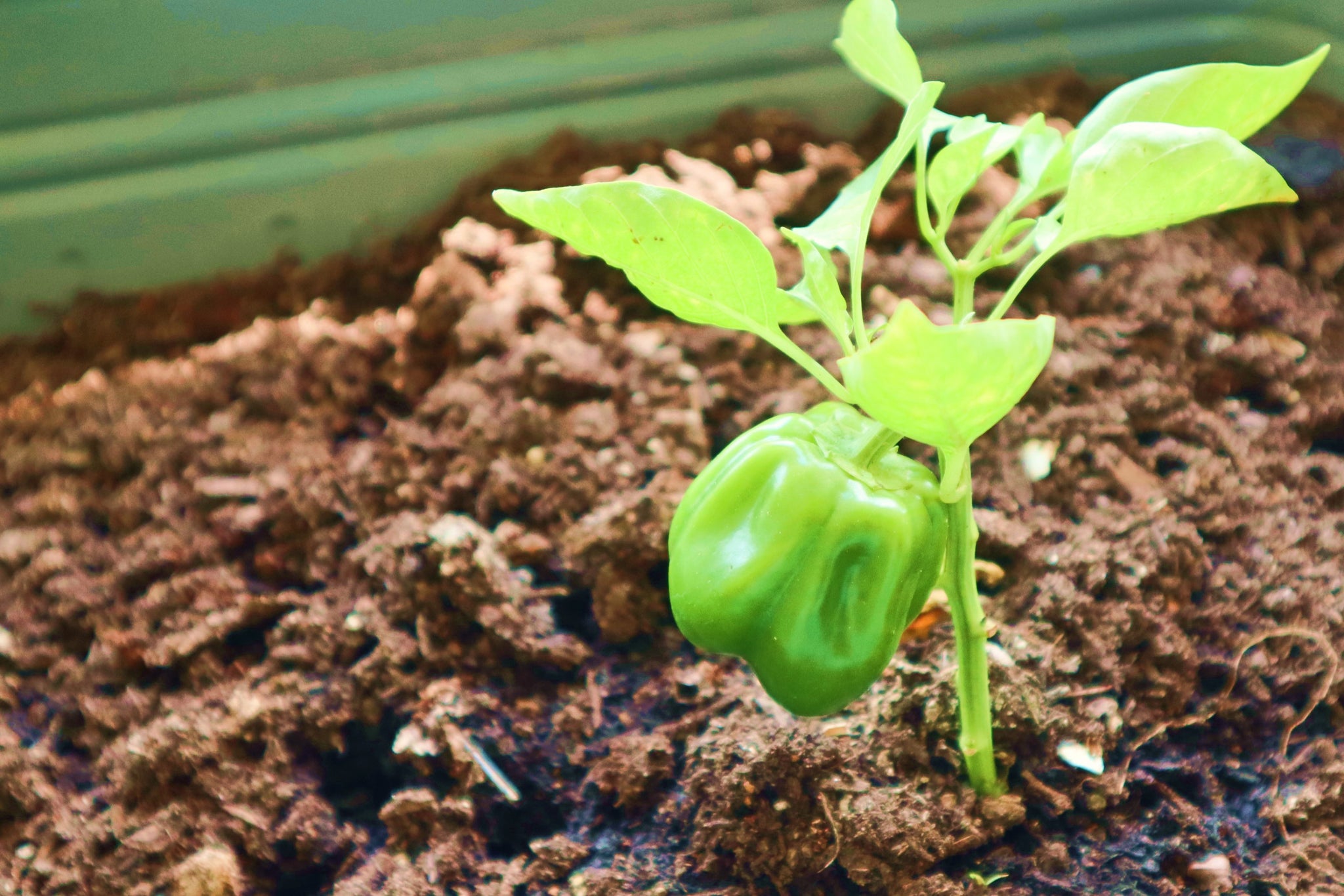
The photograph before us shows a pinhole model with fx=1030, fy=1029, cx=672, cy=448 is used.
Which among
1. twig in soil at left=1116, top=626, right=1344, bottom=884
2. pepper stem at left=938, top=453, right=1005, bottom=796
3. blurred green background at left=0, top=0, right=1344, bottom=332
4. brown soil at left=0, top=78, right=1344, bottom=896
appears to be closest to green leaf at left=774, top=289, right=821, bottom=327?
pepper stem at left=938, top=453, right=1005, bottom=796

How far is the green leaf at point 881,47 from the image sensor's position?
633 mm

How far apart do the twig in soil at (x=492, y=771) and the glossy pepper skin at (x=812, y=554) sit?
0.25m

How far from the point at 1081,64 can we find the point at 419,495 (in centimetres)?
104

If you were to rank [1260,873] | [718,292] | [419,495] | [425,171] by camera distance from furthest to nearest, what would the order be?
[425,171] < [419,495] < [1260,873] < [718,292]

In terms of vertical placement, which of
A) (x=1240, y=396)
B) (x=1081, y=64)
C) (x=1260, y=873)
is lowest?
(x=1260, y=873)

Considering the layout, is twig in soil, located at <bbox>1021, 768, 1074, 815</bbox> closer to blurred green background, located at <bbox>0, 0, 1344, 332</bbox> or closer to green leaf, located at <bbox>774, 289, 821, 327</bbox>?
green leaf, located at <bbox>774, 289, 821, 327</bbox>

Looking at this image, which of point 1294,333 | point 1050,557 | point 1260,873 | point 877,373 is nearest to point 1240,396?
point 1294,333

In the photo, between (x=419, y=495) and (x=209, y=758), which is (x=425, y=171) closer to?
(x=419, y=495)

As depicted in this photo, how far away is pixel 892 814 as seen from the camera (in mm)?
724

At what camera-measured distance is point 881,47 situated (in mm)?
646

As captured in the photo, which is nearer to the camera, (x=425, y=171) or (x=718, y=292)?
(x=718, y=292)

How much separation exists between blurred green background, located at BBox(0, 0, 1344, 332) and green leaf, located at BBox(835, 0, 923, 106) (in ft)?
2.31

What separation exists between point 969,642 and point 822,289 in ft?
0.81

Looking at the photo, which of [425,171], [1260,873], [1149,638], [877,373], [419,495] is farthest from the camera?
[425,171]
